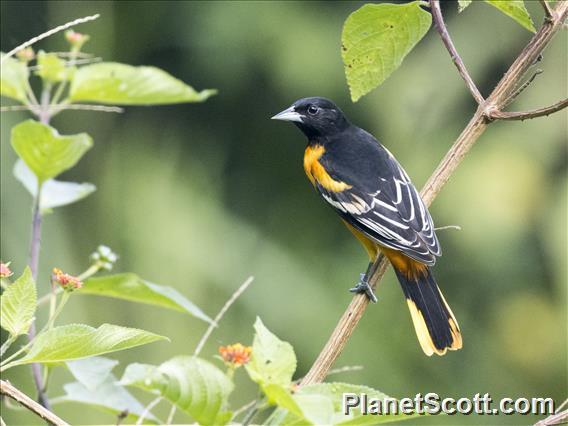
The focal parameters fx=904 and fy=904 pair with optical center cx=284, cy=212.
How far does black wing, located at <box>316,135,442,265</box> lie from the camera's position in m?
2.44

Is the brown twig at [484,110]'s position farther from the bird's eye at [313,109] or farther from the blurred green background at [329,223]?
the blurred green background at [329,223]

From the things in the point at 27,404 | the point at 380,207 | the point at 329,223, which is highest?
the point at 27,404

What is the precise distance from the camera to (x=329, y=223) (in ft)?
16.3

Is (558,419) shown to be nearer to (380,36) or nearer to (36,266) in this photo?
(380,36)

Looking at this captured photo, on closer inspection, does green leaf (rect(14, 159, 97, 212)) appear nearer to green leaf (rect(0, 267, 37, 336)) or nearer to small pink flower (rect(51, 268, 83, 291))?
small pink flower (rect(51, 268, 83, 291))

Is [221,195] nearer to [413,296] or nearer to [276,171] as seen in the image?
[276,171]

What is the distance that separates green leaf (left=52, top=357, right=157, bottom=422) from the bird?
78 centimetres

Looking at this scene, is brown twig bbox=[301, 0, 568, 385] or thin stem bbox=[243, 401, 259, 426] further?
brown twig bbox=[301, 0, 568, 385]

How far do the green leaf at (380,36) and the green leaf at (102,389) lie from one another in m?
0.67

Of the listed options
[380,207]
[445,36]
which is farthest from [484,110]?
[380,207]

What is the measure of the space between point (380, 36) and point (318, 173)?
4.56 feet

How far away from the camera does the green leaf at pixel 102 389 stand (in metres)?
1.43

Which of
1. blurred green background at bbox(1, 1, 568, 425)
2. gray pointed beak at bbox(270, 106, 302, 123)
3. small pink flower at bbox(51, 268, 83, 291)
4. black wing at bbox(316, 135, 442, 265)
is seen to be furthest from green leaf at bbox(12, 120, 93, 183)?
blurred green background at bbox(1, 1, 568, 425)

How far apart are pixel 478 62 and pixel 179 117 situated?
5.84ft
